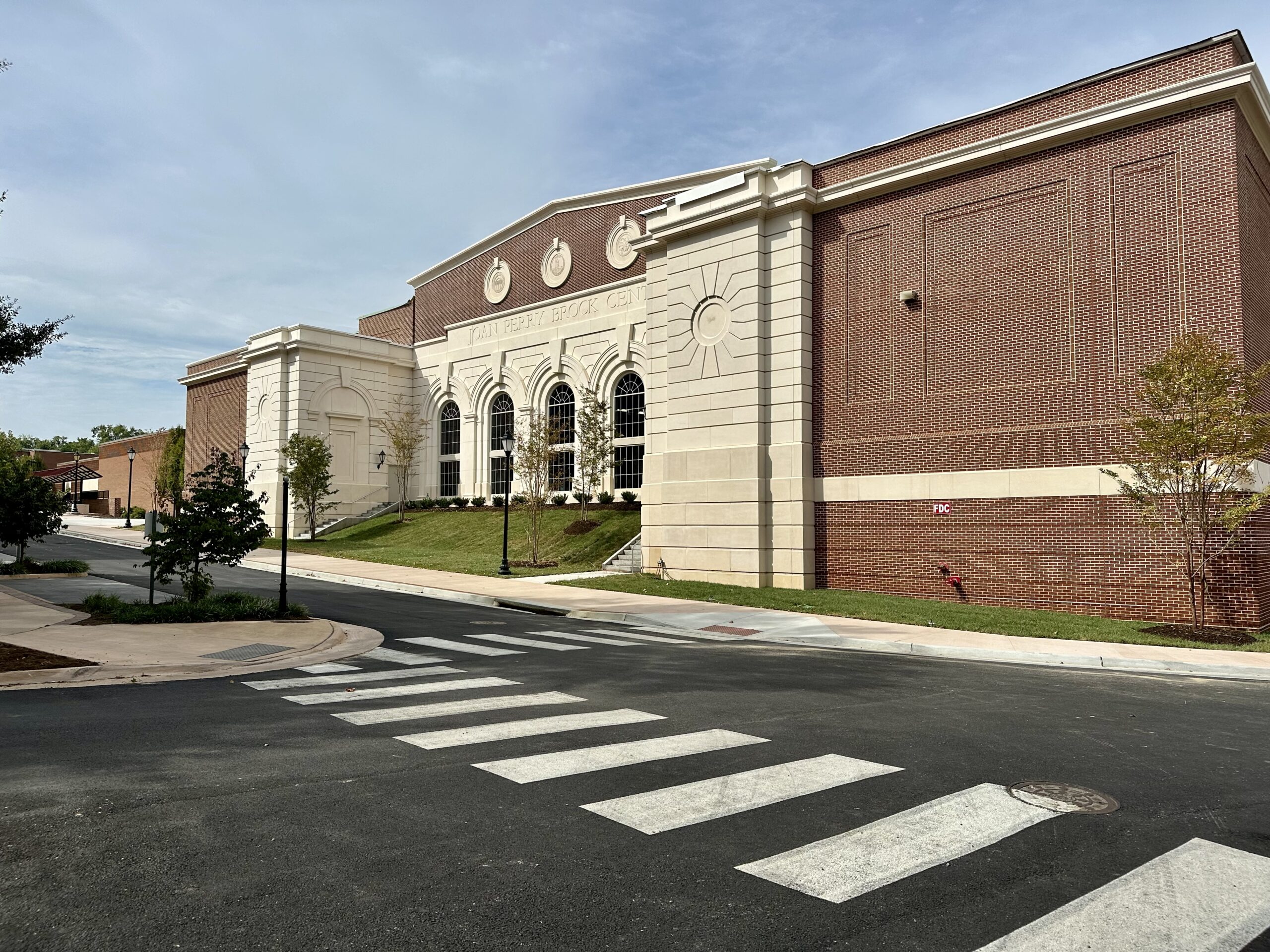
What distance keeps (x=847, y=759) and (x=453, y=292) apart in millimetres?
44544

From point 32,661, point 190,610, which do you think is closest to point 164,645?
point 32,661

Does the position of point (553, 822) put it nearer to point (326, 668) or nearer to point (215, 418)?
point (326, 668)

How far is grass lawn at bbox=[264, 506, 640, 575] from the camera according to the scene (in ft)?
96.2

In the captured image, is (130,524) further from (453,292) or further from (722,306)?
(722,306)

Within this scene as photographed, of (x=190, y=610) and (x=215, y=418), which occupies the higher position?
(x=215, y=418)

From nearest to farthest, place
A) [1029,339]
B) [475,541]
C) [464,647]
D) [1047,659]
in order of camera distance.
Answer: [1047,659] < [464,647] < [1029,339] < [475,541]

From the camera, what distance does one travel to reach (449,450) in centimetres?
4744

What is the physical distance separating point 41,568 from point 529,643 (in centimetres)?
1802

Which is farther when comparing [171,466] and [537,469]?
[171,466]

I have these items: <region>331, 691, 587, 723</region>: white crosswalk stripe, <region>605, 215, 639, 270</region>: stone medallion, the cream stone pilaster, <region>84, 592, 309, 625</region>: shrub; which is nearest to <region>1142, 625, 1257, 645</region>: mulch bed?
the cream stone pilaster

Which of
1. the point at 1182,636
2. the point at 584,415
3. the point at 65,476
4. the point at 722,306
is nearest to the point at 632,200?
the point at 584,415

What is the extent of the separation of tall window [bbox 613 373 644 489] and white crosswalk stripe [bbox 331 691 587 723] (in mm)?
27704

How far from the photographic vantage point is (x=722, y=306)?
23594 millimetres

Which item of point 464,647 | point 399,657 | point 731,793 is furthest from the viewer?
point 464,647
